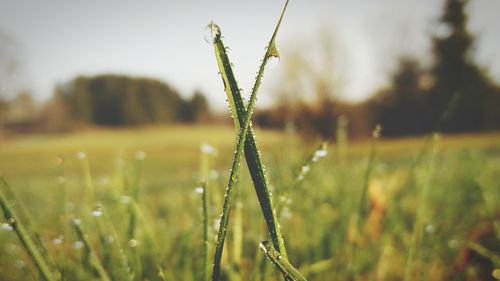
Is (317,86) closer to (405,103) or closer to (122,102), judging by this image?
(405,103)

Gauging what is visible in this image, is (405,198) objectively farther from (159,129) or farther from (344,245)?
(159,129)

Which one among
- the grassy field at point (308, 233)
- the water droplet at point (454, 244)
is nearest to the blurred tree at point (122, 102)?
the grassy field at point (308, 233)

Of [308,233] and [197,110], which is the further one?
[197,110]

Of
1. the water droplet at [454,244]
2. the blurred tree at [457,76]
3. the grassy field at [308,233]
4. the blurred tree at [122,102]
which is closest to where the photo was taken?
the grassy field at [308,233]

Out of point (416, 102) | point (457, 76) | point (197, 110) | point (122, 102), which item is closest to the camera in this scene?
point (457, 76)

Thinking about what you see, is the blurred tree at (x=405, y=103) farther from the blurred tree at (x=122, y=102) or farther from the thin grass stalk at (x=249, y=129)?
the thin grass stalk at (x=249, y=129)

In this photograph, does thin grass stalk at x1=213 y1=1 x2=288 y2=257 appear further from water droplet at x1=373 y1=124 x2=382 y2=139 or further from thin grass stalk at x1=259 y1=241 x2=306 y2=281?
water droplet at x1=373 y1=124 x2=382 y2=139

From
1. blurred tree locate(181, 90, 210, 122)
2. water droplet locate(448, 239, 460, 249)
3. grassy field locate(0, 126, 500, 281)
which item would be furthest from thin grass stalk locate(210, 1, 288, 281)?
blurred tree locate(181, 90, 210, 122)

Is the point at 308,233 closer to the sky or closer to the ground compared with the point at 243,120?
closer to the ground

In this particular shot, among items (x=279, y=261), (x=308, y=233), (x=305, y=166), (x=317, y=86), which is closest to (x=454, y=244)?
(x=308, y=233)
